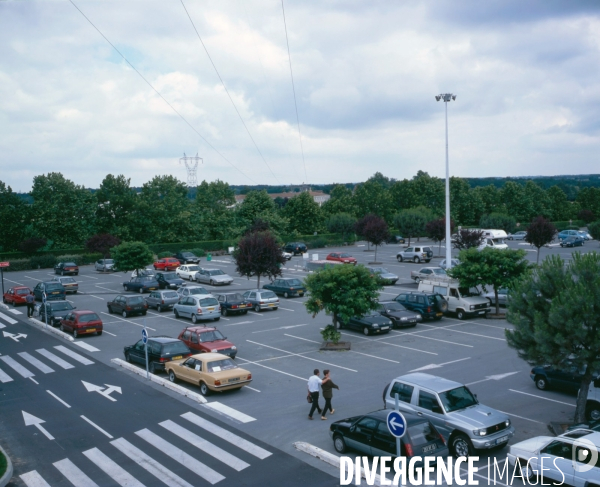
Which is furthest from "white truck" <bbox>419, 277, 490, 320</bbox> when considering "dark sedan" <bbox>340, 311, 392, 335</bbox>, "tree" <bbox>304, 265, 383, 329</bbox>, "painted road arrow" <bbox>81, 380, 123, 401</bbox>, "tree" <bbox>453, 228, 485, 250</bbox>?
"tree" <bbox>453, 228, 485, 250</bbox>

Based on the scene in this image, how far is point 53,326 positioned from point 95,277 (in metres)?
27.0

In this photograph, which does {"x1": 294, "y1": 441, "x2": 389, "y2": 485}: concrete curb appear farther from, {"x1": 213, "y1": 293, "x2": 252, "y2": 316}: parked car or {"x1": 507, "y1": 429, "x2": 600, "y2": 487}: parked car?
{"x1": 213, "y1": 293, "x2": 252, "y2": 316}: parked car

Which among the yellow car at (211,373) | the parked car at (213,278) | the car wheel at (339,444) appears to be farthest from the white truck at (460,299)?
the parked car at (213,278)

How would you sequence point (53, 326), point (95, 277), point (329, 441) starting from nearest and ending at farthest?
point (329, 441) → point (53, 326) → point (95, 277)

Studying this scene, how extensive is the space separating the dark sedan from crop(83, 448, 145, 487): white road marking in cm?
1542

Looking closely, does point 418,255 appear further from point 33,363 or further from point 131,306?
point 33,363

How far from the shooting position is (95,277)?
59.0m

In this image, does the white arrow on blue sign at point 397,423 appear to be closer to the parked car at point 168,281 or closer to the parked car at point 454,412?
the parked car at point 454,412

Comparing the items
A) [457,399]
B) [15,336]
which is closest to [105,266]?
[15,336]

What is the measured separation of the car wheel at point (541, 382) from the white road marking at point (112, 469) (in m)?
12.7

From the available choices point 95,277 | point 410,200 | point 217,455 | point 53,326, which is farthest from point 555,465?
point 410,200

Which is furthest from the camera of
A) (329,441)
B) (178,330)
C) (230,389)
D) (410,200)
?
(410,200)

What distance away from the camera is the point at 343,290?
25375 mm

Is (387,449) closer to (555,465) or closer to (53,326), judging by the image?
(555,465)
